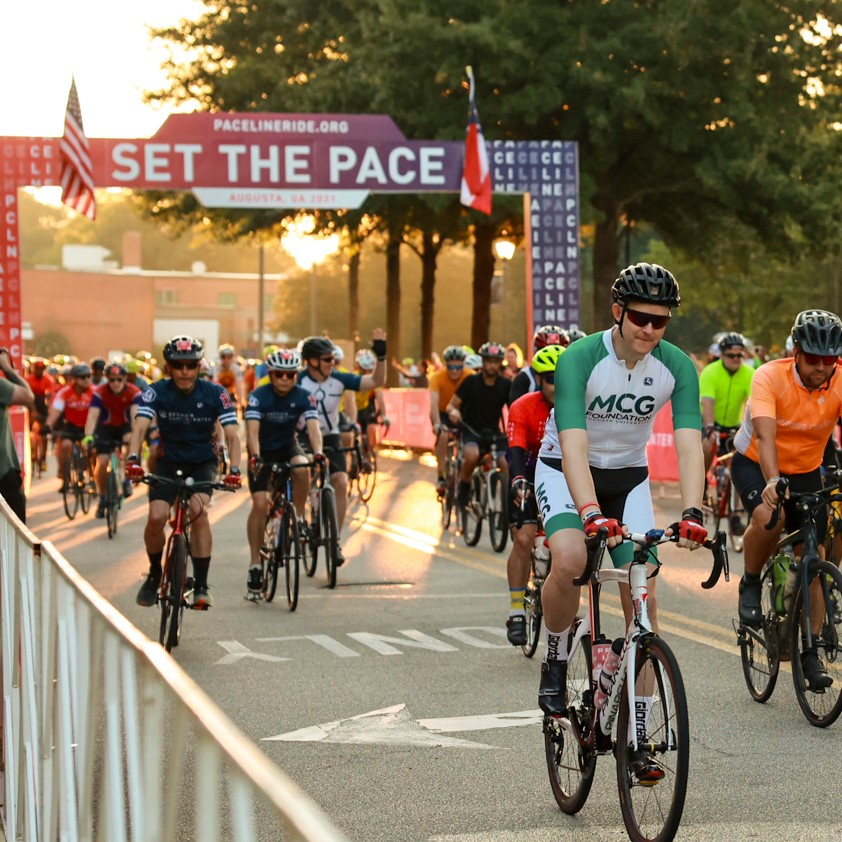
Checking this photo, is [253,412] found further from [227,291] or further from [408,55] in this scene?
[227,291]

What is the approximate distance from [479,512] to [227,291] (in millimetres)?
118461

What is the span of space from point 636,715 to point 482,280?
34.7 meters

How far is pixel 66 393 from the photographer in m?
21.8

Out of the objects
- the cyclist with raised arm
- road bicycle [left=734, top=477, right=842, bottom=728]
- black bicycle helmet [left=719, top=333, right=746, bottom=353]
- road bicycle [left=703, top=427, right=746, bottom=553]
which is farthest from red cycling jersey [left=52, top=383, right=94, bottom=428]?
road bicycle [left=734, top=477, right=842, bottom=728]

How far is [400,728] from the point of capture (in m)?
7.85

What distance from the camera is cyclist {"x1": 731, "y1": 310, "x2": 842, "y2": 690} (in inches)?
311

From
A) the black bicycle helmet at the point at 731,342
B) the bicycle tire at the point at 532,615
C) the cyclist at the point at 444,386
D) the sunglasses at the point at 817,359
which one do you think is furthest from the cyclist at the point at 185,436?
the cyclist at the point at 444,386

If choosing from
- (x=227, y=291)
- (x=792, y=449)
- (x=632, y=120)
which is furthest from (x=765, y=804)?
(x=227, y=291)

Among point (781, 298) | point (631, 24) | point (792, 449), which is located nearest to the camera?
point (792, 449)

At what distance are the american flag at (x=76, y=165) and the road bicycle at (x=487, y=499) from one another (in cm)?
1060

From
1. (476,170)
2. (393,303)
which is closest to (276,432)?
(476,170)

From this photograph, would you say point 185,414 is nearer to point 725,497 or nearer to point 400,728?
point 400,728

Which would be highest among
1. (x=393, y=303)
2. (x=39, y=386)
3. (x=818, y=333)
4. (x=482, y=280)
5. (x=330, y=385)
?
(x=482, y=280)

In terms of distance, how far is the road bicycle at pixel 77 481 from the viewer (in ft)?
67.9
